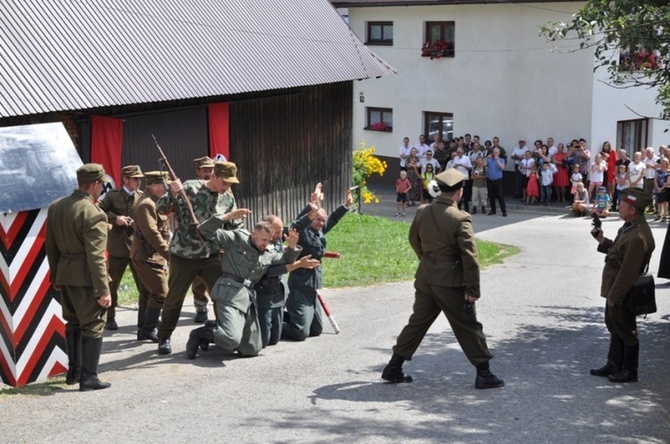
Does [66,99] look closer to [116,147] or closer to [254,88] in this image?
[116,147]

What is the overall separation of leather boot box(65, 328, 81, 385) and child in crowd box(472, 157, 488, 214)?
706 inches

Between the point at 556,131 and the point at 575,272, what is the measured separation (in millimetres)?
12242

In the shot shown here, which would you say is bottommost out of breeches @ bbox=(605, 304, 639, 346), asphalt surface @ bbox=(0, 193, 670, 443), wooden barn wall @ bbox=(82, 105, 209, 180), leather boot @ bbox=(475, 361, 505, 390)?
asphalt surface @ bbox=(0, 193, 670, 443)

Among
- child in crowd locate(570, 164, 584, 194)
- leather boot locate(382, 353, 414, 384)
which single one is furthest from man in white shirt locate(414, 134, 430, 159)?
leather boot locate(382, 353, 414, 384)

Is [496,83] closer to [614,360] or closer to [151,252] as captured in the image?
[151,252]

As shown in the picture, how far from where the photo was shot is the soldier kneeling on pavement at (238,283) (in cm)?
980

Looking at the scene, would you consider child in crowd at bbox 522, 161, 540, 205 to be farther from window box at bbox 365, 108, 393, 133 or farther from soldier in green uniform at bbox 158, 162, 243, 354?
soldier in green uniform at bbox 158, 162, 243, 354

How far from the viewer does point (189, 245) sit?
10219 mm

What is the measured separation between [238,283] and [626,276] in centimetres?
356

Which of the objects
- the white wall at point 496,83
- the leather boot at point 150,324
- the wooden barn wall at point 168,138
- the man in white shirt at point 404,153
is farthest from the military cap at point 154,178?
the white wall at point 496,83

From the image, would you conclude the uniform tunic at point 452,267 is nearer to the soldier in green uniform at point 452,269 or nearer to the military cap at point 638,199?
the soldier in green uniform at point 452,269

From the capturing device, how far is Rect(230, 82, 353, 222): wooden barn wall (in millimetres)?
19188

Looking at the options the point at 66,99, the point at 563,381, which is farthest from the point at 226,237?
the point at 66,99

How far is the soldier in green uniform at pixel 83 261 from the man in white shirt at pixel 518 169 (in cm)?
2022
